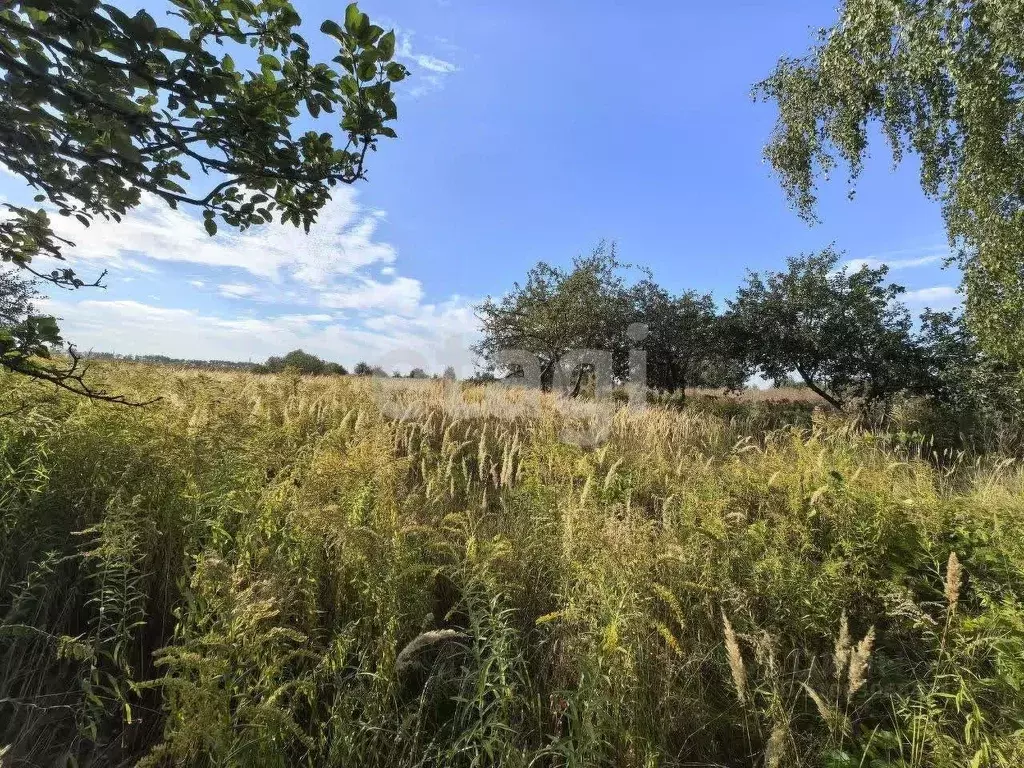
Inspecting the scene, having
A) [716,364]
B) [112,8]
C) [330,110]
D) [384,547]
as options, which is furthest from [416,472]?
[716,364]

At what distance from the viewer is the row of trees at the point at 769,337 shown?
39.8 ft

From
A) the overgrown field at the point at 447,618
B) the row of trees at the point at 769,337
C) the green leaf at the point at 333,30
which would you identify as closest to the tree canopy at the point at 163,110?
the green leaf at the point at 333,30

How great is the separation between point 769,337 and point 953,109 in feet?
25.2

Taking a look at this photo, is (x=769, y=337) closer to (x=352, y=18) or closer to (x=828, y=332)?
(x=828, y=332)

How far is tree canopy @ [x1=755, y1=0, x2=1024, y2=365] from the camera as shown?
630 cm

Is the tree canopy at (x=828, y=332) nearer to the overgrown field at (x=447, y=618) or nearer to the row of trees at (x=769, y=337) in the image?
the row of trees at (x=769, y=337)

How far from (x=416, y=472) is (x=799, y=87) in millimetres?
10195

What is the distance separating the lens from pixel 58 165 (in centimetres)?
156

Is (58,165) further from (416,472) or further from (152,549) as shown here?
(416,472)

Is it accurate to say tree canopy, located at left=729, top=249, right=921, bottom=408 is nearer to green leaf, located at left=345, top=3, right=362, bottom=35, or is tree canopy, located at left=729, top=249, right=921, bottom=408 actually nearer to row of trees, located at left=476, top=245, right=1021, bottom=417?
row of trees, located at left=476, top=245, right=1021, bottom=417

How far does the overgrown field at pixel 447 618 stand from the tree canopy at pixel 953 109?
572 cm

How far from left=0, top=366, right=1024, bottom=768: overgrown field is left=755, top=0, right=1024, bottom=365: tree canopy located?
5.72 meters

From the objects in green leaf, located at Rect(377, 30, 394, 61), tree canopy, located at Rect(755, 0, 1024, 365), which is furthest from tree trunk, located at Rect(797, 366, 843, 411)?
green leaf, located at Rect(377, 30, 394, 61)

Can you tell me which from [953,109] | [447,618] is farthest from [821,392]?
[447,618]
